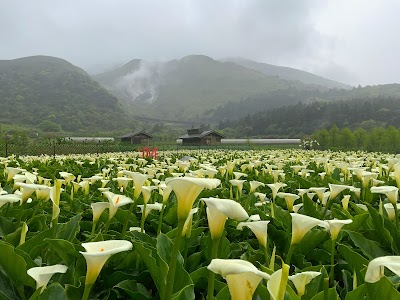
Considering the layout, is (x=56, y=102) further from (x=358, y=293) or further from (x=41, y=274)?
(x=358, y=293)

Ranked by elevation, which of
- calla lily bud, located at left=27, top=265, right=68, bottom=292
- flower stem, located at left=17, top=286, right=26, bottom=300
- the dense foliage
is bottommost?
flower stem, located at left=17, top=286, right=26, bottom=300

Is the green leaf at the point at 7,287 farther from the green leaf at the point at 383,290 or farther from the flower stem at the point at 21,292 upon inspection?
the green leaf at the point at 383,290

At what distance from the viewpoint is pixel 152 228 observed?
2.40m

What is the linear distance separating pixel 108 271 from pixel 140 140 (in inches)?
2494

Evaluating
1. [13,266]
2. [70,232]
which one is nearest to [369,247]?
[70,232]

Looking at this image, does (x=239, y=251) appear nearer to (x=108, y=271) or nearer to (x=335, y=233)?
(x=335, y=233)

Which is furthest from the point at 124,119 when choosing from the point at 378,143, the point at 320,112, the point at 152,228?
the point at 152,228

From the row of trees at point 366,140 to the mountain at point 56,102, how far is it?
8896 cm

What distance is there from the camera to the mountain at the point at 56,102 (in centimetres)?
12188

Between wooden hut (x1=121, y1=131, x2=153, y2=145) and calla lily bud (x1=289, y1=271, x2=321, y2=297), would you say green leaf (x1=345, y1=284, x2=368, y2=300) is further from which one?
wooden hut (x1=121, y1=131, x2=153, y2=145)

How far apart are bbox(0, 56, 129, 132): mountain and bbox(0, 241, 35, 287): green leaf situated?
113 m

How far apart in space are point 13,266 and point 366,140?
3612cm

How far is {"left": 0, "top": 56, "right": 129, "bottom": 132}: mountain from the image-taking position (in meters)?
122

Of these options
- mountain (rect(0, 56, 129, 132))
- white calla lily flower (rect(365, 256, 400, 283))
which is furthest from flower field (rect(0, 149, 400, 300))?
mountain (rect(0, 56, 129, 132))
